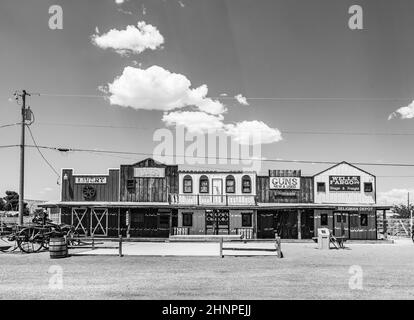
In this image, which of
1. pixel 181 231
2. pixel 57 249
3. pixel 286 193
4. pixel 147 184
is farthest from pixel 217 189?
pixel 57 249

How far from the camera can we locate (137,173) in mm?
36156

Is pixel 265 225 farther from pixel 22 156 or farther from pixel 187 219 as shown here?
pixel 22 156

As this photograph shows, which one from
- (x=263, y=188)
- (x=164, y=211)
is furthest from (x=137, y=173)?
(x=263, y=188)

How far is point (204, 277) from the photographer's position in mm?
14148

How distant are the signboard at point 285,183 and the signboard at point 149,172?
8946 millimetres

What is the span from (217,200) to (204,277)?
2125cm

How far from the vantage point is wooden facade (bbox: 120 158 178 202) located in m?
35.9

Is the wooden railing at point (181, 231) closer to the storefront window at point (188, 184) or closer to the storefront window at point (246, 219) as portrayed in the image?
the storefront window at point (188, 184)

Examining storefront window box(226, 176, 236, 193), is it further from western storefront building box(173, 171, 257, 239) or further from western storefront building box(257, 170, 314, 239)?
western storefront building box(257, 170, 314, 239)

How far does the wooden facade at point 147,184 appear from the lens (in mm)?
35875

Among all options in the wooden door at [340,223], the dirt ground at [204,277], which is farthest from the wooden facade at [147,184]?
the dirt ground at [204,277]

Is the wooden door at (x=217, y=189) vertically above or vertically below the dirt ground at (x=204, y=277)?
above

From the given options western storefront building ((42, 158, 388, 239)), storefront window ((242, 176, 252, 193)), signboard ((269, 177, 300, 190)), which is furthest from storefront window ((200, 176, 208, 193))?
signboard ((269, 177, 300, 190))
